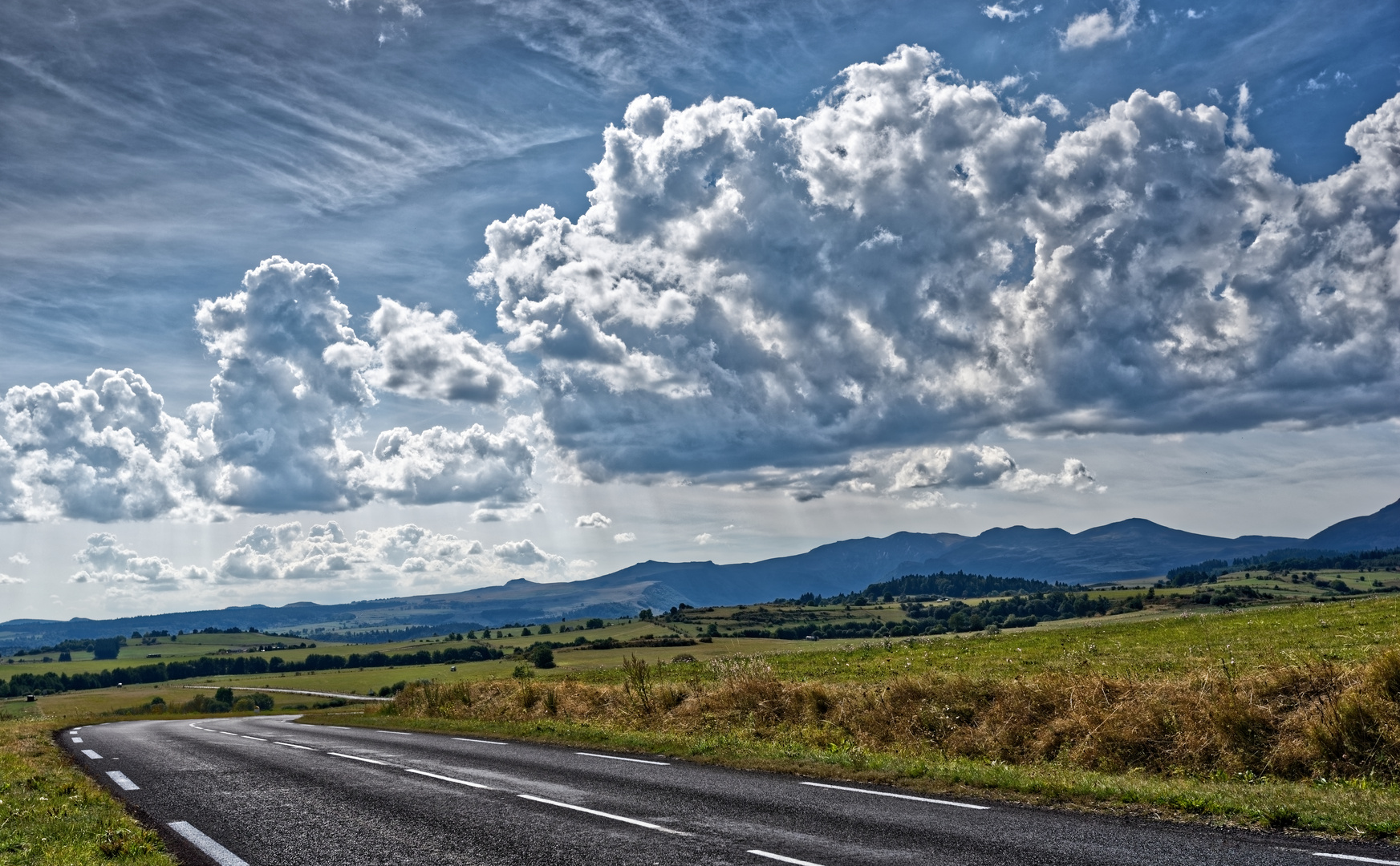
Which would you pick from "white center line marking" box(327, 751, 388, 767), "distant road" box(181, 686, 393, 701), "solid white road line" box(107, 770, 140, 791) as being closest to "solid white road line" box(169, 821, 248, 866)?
"solid white road line" box(107, 770, 140, 791)

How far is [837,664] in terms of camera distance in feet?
193

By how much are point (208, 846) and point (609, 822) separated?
5773 mm

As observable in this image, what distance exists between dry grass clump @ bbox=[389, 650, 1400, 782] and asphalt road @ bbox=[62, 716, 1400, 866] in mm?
4803

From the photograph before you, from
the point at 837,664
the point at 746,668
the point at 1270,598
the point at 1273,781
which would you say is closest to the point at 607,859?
the point at 1273,781

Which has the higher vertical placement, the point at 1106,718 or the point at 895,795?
the point at 1106,718

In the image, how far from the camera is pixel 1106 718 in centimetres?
1898

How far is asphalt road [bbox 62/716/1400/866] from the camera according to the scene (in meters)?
11.4

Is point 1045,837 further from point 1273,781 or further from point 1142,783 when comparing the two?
point 1273,781

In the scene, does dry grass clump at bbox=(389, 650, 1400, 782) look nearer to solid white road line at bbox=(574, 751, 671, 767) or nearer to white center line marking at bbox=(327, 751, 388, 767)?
solid white road line at bbox=(574, 751, 671, 767)

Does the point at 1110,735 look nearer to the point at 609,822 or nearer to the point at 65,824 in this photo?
the point at 609,822

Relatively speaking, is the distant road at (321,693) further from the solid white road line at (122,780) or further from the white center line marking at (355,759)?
the solid white road line at (122,780)

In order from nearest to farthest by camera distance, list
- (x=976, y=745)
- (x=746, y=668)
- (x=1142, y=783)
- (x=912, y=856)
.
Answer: (x=912, y=856)
(x=1142, y=783)
(x=976, y=745)
(x=746, y=668)

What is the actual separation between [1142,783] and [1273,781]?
2.34 meters

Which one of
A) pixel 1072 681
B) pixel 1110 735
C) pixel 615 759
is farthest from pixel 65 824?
pixel 1072 681
